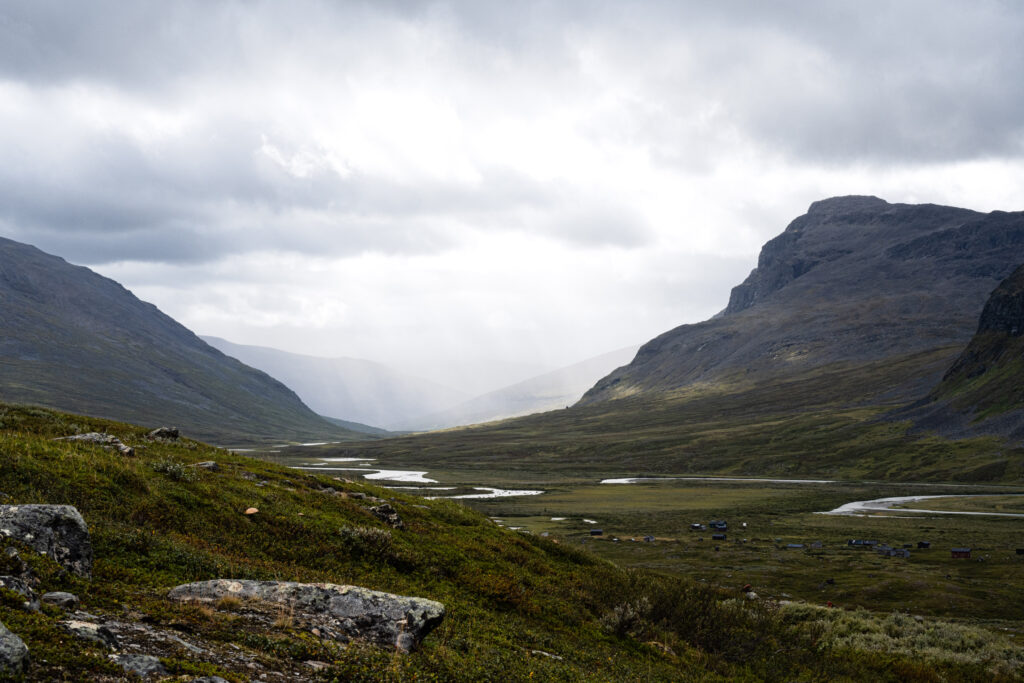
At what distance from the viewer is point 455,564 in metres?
24.7

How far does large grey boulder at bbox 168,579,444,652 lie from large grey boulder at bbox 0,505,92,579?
2.07 meters

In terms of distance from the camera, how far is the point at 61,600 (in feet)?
33.6

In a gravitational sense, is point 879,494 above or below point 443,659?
below

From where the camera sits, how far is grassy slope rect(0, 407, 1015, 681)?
11594 millimetres

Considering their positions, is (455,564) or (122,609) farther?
(455,564)

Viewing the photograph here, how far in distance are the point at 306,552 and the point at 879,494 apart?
499 feet

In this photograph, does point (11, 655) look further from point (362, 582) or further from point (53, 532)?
point (362, 582)

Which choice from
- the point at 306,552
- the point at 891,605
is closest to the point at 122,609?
the point at 306,552

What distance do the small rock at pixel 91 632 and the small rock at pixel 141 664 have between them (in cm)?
45

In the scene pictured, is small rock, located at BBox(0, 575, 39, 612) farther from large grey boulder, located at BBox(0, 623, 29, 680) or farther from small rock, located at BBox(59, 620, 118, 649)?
large grey boulder, located at BBox(0, 623, 29, 680)

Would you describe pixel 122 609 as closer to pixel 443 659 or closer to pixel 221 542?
pixel 443 659

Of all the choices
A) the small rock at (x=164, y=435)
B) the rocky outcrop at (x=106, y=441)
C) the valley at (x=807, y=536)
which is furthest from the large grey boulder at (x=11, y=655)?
the small rock at (x=164, y=435)

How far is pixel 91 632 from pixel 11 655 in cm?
196

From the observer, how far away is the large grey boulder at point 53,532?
11.7 metres
